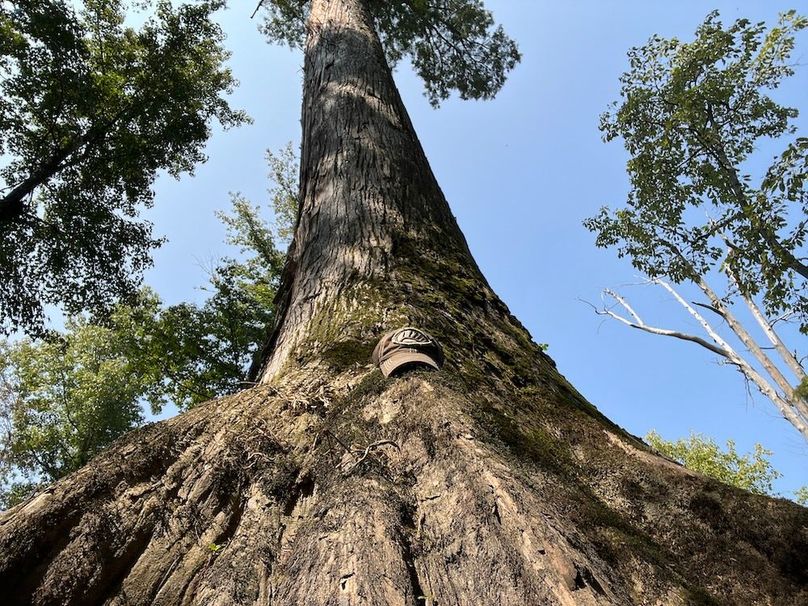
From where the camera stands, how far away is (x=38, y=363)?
51.2 ft

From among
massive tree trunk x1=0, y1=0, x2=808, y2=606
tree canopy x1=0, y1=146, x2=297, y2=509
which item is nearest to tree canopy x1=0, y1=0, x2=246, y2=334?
tree canopy x1=0, y1=146, x2=297, y2=509

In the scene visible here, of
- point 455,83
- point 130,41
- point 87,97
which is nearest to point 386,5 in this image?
point 455,83

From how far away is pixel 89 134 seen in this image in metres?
8.47

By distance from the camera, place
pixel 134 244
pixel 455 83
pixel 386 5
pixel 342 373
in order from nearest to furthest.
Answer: pixel 342 373 < pixel 134 244 < pixel 386 5 < pixel 455 83

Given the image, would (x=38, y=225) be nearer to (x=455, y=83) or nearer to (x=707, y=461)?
(x=455, y=83)

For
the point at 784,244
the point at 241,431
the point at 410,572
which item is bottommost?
the point at 410,572

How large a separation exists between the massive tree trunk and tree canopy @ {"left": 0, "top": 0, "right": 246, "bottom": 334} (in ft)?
24.3

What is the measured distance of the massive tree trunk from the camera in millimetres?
1282

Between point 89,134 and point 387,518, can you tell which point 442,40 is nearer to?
point 89,134

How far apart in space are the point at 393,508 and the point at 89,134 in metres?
9.11

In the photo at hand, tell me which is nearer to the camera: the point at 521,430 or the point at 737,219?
the point at 521,430

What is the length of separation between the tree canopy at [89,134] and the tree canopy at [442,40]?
335cm

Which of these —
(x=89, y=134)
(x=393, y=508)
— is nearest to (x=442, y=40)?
(x=89, y=134)

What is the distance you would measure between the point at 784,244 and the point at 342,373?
19.8 feet
